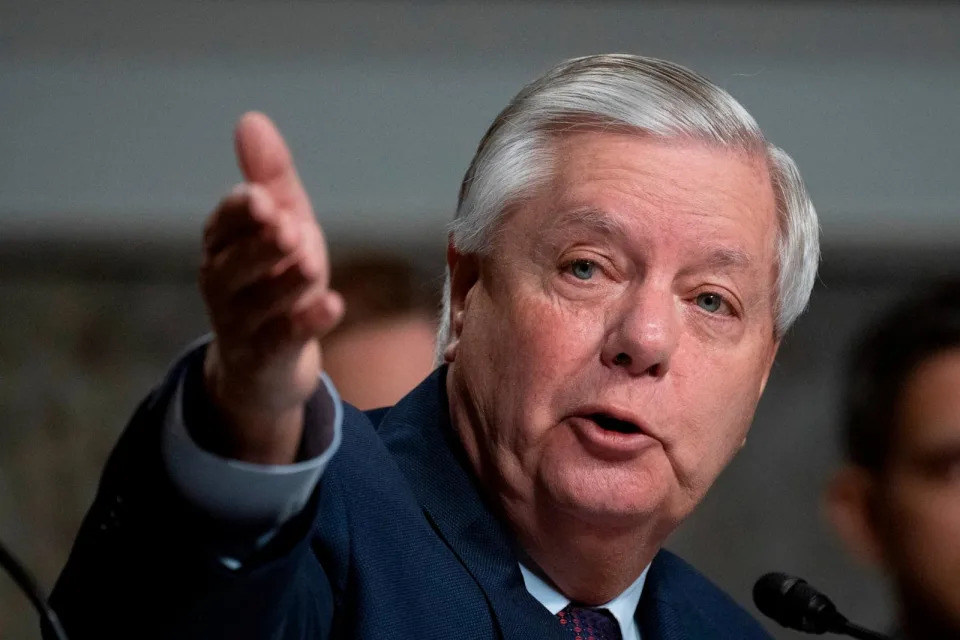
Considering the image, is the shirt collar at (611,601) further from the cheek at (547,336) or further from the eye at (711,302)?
the eye at (711,302)

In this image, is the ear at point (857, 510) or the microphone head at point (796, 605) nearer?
the microphone head at point (796, 605)

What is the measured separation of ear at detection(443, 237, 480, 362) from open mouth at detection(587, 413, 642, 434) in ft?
0.92

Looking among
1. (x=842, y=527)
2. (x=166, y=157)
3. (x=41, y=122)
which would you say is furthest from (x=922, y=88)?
(x=41, y=122)

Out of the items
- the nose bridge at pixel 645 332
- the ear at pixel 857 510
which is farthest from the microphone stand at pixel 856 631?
the ear at pixel 857 510

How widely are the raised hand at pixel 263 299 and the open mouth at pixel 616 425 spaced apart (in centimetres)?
60

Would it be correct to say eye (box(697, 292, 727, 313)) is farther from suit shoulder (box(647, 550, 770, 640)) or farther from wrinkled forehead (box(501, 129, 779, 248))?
suit shoulder (box(647, 550, 770, 640))

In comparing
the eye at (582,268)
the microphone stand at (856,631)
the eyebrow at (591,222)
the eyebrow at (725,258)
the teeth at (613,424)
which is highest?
the eyebrow at (591,222)

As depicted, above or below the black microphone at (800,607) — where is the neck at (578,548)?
above

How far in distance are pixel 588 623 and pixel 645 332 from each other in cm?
42

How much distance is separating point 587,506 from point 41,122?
2.79 m

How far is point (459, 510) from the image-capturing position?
5.85 feet

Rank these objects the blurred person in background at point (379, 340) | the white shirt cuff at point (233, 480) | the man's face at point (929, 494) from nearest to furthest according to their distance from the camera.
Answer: the white shirt cuff at point (233, 480) → the man's face at point (929, 494) → the blurred person in background at point (379, 340)

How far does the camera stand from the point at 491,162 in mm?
1992

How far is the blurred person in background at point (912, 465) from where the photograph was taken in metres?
2.52
